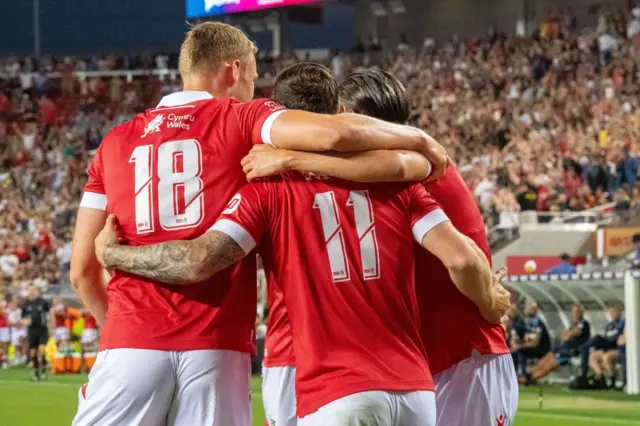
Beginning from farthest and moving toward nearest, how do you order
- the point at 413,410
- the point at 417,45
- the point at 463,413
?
the point at 417,45 → the point at 463,413 → the point at 413,410

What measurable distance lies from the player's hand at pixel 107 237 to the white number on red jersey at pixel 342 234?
2.95ft

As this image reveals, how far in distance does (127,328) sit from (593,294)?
558 inches

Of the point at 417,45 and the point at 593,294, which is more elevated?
the point at 417,45

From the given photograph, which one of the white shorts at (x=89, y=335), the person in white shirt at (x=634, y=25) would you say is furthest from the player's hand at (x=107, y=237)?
the person in white shirt at (x=634, y=25)

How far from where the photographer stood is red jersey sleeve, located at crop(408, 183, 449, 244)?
380cm

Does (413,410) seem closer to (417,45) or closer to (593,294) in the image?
(593,294)

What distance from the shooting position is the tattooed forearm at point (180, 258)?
3.92 metres

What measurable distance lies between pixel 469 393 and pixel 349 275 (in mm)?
993

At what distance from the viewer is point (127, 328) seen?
4207mm

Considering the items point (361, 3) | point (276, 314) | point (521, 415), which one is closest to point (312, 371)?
point (276, 314)

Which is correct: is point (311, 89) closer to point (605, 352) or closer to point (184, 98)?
point (184, 98)

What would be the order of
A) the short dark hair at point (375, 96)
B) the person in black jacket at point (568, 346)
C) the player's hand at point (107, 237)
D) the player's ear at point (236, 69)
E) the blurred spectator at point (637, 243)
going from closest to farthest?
the short dark hair at point (375, 96) → the player's hand at point (107, 237) → the player's ear at point (236, 69) → the person in black jacket at point (568, 346) → the blurred spectator at point (637, 243)

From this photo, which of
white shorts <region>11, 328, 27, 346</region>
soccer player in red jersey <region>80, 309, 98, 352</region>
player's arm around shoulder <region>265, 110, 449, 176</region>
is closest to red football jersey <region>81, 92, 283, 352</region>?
player's arm around shoulder <region>265, 110, 449, 176</region>

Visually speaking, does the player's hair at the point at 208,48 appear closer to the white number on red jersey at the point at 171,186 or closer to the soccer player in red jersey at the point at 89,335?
the white number on red jersey at the point at 171,186
